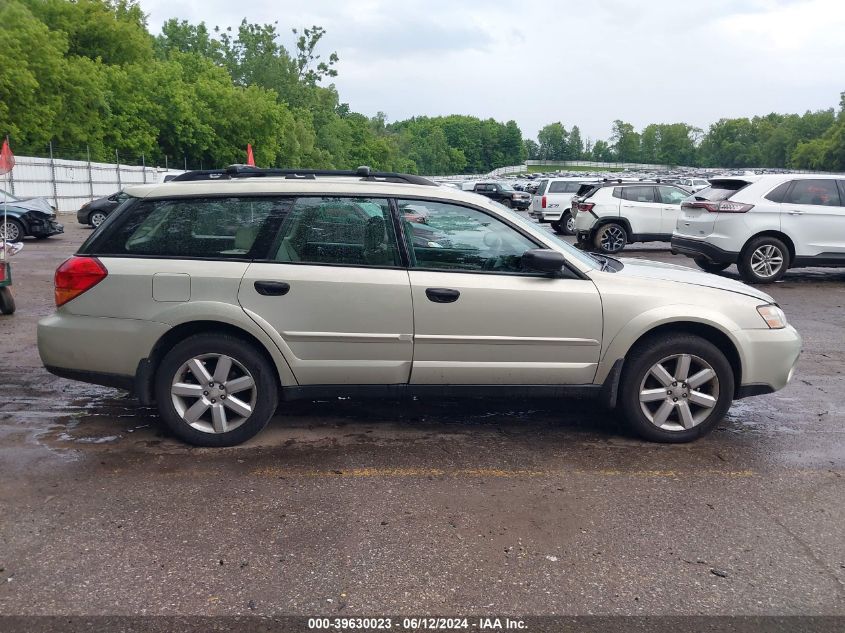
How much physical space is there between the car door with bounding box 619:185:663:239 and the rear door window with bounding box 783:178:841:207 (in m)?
5.96

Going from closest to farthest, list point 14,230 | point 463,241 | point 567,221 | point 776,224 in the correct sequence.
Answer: point 463,241 → point 776,224 → point 14,230 → point 567,221

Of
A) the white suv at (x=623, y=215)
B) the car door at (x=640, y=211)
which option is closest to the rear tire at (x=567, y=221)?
the white suv at (x=623, y=215)

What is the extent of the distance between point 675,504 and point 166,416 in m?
3.08

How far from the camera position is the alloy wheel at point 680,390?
4.98m

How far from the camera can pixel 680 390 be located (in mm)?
5012

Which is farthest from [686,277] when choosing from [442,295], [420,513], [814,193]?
[814,193]

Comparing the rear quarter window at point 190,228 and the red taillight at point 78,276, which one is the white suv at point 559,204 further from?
the red taillight at point 78,276

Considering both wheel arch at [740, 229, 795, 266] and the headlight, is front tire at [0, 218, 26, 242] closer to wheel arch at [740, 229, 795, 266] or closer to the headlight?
wheel arch at [740, 229, 795, 266]

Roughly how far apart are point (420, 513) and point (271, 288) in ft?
5.60

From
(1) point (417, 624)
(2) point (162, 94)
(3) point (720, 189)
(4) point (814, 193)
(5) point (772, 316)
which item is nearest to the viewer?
(1) point (417, 624)

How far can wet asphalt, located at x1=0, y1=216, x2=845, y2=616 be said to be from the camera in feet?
10.6

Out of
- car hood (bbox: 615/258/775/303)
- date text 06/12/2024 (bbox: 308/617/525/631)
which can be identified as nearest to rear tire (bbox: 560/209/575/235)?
car hood (bbox: 615/258/775/303)

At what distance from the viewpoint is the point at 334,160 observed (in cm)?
9394

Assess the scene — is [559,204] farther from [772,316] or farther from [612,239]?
[772,316]
